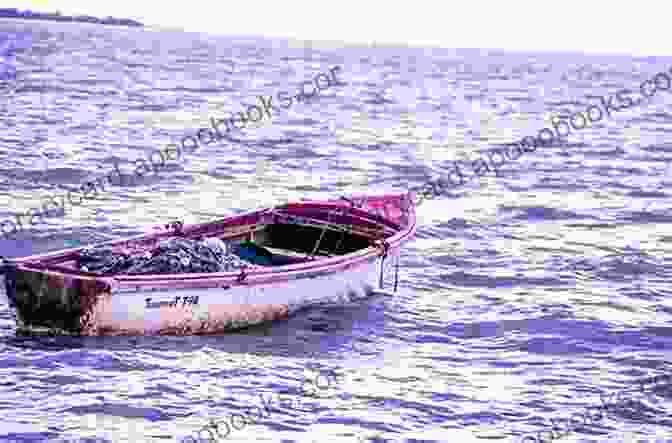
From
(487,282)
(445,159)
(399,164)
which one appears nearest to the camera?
(487,282)

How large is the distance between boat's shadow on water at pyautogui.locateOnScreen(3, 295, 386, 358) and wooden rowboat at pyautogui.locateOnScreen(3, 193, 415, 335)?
12cm

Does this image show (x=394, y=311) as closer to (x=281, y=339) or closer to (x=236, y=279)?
(x=281, y=339)

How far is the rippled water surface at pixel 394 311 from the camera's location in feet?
39.4

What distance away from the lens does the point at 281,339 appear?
14.7 metres

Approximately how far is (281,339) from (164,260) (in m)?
1.91

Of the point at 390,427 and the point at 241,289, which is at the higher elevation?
the point at 241,289

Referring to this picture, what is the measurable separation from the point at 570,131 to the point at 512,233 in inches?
1142

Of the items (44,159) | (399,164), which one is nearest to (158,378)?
(44,159)

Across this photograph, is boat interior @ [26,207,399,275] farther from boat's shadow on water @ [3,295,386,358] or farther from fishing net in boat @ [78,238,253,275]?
fishing net in boat @ [78,238,253,275]

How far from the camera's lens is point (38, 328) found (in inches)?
530

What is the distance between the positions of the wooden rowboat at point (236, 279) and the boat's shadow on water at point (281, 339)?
12cm

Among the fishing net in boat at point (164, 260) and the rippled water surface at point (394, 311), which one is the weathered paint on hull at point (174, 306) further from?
the fishing net in boat at point (164, 260)

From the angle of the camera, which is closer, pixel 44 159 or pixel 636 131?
pixel 44 159

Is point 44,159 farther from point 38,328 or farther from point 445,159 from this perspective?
point 38,328
